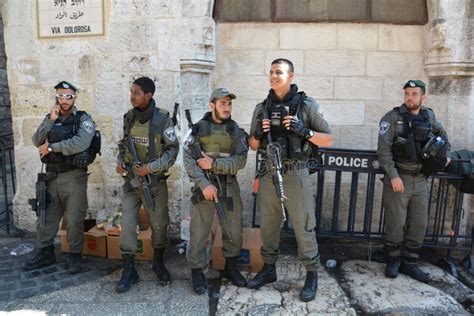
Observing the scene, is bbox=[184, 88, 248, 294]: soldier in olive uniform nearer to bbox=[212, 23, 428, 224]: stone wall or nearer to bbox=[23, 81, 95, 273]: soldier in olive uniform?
bbox=[23, 81, 95, 273]: soldier in olive uniform

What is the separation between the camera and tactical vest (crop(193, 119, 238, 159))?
144 inches

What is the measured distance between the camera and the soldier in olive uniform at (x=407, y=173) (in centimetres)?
383

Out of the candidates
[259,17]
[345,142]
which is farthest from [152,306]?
[259,17]

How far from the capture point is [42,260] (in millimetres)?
4195

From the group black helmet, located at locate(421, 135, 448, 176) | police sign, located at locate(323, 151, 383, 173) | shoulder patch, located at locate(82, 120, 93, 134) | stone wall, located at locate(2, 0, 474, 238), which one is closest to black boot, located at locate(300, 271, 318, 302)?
police sign, located at locate(323, 151, 383, 173)

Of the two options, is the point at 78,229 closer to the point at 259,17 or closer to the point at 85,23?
the point at 85,23

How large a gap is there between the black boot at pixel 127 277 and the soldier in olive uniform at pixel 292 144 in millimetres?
1041

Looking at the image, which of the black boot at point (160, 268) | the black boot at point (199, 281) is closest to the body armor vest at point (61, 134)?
the black boot at point (160, 268)

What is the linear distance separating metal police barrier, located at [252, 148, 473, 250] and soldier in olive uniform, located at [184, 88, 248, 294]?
77cm

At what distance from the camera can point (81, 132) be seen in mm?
3953

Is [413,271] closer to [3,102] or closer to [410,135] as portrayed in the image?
[410,135]

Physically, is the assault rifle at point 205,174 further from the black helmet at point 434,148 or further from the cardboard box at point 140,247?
the black helmet at point 434,148

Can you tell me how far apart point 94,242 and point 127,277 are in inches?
35.0

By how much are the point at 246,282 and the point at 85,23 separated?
331cm
